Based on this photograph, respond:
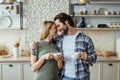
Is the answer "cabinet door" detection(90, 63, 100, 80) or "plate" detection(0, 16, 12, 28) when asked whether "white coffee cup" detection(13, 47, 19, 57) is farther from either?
"cabinet door" detection(90, 63, 100, 80)

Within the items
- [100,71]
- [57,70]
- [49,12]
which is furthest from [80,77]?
[49,12]

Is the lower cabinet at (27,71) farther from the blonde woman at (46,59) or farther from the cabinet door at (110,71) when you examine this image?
the blonde woman at (46,59)

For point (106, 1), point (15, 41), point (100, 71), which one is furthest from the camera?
point (15, 41)

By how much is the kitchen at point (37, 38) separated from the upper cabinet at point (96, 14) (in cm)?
7

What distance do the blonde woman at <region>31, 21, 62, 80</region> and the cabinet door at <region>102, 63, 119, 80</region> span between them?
1.96 metres

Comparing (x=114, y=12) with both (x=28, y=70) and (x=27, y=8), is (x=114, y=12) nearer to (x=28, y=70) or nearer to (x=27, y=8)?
(x=27, y=8)

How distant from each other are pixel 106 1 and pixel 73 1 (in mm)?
663

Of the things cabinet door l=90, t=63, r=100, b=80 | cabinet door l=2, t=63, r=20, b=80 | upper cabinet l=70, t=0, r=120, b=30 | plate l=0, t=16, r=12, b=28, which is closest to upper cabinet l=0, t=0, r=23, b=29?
plate l=0, t=16, r=12, b=28

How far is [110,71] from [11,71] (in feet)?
6.03

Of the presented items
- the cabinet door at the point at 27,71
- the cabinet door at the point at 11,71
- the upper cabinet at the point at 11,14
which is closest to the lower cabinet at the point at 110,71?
the cabinet door at the point at 27,71

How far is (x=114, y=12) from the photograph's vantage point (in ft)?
15.5

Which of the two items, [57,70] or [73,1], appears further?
[73,1]

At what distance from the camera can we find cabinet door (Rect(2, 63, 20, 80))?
4.36 m

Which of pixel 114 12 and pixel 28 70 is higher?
pixel 114 12
